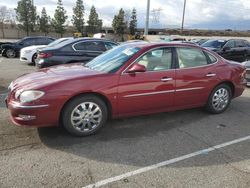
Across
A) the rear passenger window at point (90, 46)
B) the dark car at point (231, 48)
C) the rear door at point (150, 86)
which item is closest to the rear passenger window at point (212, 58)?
the rear door at point (150, 86)

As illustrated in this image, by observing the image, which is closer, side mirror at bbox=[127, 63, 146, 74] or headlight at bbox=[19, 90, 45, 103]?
headlight at bbox=[19, 90, 45, 103]

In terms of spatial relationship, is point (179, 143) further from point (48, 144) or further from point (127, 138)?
point (48, 144)

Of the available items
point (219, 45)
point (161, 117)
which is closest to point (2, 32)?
point (219, 45)

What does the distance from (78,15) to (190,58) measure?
59480 mm

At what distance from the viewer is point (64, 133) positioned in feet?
14.8

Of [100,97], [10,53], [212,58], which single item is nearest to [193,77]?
[212,58]

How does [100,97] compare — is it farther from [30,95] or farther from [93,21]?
[93,21]

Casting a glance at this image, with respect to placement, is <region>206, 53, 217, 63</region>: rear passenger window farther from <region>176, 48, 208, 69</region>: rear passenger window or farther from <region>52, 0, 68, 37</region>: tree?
<region>52, 0, 68, 37</region>: tree

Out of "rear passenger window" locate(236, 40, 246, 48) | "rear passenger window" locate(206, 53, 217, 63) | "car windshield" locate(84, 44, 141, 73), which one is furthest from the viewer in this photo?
"rear passenger window" locate(236, 40, 246, 48)

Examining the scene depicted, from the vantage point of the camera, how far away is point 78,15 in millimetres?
61312

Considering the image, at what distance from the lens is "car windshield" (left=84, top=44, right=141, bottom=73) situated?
4730 millimetres

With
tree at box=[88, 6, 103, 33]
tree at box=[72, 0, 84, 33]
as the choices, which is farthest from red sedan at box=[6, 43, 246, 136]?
tree at box=[88, 6, 103, 33]

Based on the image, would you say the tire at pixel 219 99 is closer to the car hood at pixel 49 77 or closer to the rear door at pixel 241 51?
the car hood at pixel 49 77

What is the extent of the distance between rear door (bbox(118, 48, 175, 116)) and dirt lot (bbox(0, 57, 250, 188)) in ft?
1.28
